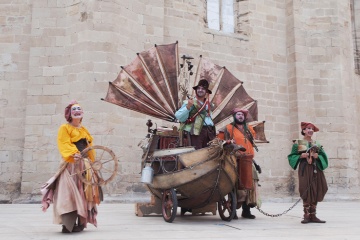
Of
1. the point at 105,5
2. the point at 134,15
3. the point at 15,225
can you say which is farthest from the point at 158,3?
the point at 15,225

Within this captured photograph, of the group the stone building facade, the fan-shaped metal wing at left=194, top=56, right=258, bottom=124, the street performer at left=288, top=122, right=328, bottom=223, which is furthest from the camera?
the stone building facade

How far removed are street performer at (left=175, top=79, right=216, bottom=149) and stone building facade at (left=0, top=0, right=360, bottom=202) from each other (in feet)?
12.3

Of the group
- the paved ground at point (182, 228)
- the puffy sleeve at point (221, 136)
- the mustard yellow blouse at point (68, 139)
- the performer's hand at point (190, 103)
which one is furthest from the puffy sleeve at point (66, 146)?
the puffy sleeve at point (221, 136)

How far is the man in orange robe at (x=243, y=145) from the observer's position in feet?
19.8

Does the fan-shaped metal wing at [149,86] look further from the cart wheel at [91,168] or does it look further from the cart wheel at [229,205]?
the cart wheel at [91,168]

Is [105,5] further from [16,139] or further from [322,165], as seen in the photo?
[322,165]

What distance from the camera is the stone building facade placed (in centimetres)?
995

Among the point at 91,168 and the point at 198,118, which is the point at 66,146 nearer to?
the point at 91,168

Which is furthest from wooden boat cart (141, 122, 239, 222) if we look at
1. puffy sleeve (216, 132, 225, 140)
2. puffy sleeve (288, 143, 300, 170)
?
puffy sleeve (288, 143, 300, 170)

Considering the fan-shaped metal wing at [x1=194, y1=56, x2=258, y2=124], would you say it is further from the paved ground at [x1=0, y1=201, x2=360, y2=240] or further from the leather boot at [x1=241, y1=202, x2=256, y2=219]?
the paved ground at [x1=0, y1=201, x2=360, y2=240]

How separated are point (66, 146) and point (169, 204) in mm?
1865

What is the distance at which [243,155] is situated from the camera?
604 centimetres

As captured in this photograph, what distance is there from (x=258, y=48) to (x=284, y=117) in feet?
7.25

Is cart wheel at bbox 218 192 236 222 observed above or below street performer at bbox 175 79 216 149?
below
